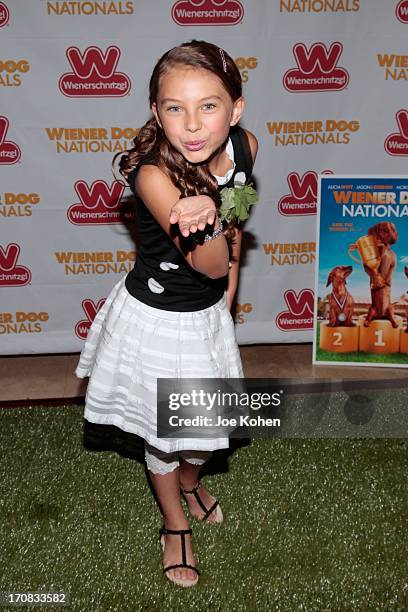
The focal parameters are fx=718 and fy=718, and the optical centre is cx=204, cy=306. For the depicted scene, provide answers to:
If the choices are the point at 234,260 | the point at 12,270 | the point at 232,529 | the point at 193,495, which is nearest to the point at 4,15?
the point at 12,270

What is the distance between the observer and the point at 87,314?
12.0 ft

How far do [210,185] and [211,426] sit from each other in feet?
2.45

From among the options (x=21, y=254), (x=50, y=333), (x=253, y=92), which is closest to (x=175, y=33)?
(x=253, y=92)

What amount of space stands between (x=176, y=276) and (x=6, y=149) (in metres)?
1.67

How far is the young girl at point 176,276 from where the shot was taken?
1.69 meters

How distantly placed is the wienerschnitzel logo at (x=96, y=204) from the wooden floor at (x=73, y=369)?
0.76 meters

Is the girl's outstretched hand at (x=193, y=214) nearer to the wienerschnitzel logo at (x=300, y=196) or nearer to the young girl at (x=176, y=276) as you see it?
the young girl at (x=176, y=276)

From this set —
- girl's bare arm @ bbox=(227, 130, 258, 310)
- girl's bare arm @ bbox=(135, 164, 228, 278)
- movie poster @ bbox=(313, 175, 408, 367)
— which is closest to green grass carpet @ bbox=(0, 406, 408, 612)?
movie poster @ bbox=(313, 175, 408, 367)

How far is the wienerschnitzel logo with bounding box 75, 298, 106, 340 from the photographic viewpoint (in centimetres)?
365

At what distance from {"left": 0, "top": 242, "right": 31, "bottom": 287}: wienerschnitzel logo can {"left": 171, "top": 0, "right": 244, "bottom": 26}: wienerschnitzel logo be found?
1.31 m

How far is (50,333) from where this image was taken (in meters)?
3.69

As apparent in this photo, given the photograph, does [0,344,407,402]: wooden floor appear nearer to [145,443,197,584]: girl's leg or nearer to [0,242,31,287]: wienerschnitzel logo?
[0,242,31,287]: wienerschnitzel logo

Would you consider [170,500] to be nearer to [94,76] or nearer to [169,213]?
[169,213]

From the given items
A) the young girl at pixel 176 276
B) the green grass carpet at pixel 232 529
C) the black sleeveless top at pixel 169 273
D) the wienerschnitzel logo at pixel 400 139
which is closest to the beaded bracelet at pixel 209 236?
the young girl at pixel 176 276
